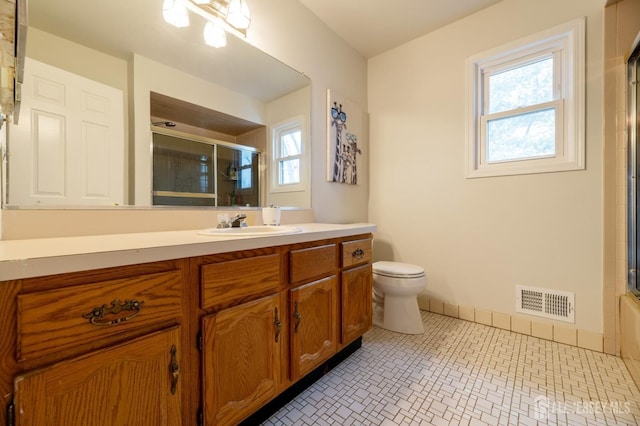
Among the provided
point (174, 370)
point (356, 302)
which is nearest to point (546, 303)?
point (356, 302)

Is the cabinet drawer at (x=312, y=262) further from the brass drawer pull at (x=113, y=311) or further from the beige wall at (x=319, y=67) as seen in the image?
the beige wall at (x=319, y=67)

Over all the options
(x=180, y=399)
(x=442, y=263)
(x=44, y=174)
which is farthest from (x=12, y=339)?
(x=442, y=263)

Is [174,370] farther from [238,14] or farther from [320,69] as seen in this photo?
[320,69]

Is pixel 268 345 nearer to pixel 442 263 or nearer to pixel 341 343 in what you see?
pixel 341 343

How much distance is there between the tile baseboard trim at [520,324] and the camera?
1689mm

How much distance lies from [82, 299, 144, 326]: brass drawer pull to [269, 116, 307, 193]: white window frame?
3.85ft

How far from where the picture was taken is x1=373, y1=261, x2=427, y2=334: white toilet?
1.89m

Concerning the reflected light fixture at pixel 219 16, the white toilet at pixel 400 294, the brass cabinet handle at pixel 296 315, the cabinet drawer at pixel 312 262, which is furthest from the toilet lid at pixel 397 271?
the reflected light fixture at pixel 219 16

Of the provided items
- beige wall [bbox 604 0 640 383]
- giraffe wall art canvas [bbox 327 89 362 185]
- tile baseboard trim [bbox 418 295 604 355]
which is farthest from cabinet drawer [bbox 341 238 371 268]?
beige wall [bbox 604 0 640 383]

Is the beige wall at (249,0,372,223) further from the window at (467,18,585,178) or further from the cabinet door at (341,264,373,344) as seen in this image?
the window at (467,18,585,178)

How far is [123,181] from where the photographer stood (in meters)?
1.16

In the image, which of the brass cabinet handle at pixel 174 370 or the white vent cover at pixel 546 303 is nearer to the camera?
the brass cabinet handle at pixel 174 370

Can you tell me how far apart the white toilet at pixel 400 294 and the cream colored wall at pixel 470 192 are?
0.48 meters

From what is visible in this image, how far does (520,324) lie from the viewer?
1913mm
